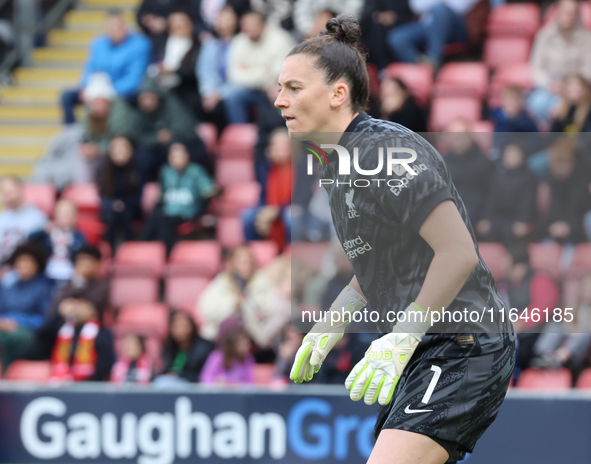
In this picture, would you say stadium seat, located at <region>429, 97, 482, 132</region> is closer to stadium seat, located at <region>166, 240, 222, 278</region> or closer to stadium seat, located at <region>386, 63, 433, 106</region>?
stadium seat, located at <region>386, 63, 433, 106</region>

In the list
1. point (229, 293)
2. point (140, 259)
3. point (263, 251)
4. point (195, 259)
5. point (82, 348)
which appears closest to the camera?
point (82, 348)

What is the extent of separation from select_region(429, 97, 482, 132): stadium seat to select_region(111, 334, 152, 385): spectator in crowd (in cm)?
325

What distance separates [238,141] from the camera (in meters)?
8.23

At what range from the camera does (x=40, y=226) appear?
25.2ft

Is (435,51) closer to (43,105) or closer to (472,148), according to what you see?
(472,148)

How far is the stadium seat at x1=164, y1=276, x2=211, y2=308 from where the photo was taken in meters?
7.20

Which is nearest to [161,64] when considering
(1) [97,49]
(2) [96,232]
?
(1) [97,49]

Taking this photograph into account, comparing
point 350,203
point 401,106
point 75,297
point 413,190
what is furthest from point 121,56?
point 413,190

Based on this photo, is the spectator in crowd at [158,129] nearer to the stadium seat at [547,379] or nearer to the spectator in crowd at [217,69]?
the spectator in crowd at [217,69]

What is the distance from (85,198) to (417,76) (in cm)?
342

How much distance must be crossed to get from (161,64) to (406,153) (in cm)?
699

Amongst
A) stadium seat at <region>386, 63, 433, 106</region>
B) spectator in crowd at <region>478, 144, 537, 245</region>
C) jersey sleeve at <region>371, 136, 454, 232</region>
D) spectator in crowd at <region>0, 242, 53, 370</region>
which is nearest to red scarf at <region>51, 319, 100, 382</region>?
spectator in crowd at <region>0, 242, 53, 370</region>

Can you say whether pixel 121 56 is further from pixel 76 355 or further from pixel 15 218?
pixel 76 355

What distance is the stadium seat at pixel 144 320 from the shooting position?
21.9ft
